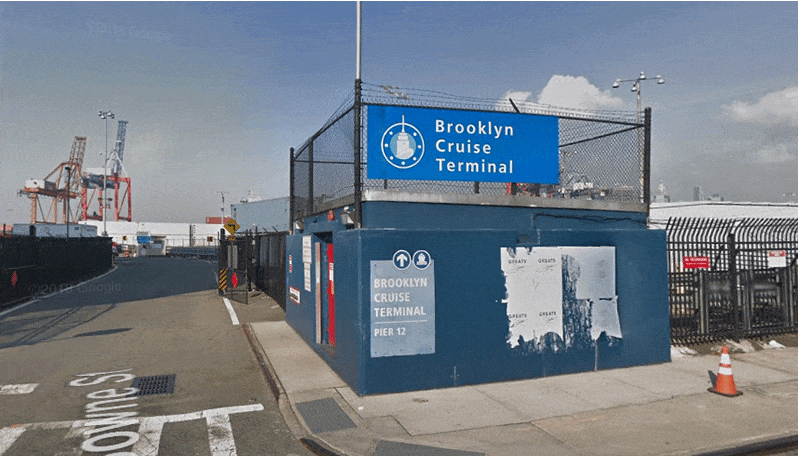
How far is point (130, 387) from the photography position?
→ 8.66 metres

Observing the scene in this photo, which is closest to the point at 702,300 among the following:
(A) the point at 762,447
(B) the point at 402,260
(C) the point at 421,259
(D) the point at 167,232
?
(A) the point at 762,447

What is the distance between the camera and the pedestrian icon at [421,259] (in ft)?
26.3

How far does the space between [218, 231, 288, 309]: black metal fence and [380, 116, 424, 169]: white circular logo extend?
9.37m

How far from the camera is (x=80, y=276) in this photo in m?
28.8

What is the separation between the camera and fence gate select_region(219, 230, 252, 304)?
794 inches

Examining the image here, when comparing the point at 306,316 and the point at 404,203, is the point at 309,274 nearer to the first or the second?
the point at 306,316

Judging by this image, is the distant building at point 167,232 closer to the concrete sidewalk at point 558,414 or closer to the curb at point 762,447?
the concrete sidewalk at point 558,414

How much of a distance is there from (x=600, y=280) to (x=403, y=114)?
435 cm

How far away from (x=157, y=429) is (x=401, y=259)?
3.88 meters

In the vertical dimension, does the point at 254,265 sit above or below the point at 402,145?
below

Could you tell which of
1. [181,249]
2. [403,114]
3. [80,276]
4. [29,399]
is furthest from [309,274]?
[181,249]

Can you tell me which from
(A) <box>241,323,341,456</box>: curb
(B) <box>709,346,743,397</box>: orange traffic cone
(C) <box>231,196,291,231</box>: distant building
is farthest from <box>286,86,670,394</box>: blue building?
(C) <box>231,196,291,231</box>: distant building

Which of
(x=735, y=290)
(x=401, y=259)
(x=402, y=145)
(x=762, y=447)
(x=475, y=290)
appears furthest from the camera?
(x=735, y=290)

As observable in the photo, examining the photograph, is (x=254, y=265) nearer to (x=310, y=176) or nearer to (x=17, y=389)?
(x=310, y=176)
